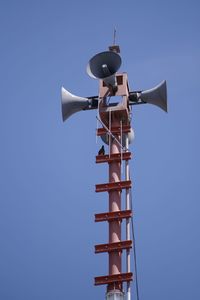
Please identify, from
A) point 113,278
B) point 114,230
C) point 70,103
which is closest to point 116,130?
point 70,103

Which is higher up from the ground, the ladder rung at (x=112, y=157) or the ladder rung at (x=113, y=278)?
the ladder rung at (x=112, y=157)

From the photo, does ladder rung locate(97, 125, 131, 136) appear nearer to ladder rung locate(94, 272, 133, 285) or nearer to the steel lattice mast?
the steel lattice mast

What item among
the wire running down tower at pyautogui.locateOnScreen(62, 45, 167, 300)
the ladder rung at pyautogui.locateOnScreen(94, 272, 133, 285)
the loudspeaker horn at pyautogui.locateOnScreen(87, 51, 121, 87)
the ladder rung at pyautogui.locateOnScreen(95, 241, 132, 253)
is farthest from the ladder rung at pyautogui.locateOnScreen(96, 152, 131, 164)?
the ladder rung at pyautogui.locateOnScreen(94, 272, 133, 285)

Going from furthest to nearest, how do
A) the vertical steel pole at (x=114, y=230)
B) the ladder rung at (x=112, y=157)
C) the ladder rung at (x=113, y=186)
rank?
1. the ladder rung at (x=112, y=157)
2. the ladder rung at (x=113, y=186)
3. the vertical steel pole at (x=114, y=230)

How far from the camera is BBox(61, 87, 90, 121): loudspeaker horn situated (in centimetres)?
1910

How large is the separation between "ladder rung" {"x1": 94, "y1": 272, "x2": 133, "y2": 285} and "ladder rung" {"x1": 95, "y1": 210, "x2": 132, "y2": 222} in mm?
1403

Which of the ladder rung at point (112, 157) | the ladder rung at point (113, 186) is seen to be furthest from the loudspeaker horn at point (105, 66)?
the ladder rung at point (113, 186)

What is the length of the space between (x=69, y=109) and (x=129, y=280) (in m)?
5.74

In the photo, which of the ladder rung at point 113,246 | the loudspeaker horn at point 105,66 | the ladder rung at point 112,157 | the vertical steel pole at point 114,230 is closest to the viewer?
the vertical steel pole at point 114,230

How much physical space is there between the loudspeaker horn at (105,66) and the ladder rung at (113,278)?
5258mm

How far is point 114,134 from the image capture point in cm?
1792

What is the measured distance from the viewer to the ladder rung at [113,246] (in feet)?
51.7

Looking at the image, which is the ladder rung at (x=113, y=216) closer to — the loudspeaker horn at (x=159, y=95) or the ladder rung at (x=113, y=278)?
the ladder rung at (x=113, y=278)

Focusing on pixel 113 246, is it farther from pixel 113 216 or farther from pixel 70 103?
pixel 70 103
